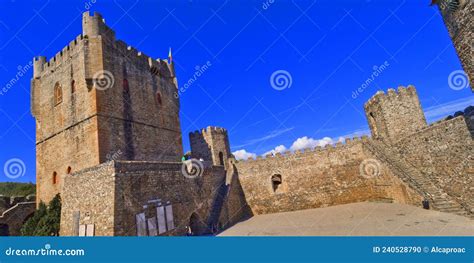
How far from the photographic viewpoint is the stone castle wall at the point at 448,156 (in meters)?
10.9

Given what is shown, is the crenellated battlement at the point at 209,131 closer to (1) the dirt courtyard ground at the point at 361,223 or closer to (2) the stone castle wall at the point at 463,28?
(1) the dirt courtyard ground at the point at 361,223

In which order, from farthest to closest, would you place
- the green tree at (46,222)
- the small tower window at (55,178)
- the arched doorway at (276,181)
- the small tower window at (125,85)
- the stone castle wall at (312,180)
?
the arched doorway at (276,181) → the small tower window at (125,85) → the stone castle wall at (312,180) → the small tower window at (55,178) → the green tree at (46,222)

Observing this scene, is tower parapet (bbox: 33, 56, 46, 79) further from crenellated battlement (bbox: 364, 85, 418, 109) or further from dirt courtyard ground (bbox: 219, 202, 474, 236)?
crenellated battlement (bbox: 364, 85, 418, 109)

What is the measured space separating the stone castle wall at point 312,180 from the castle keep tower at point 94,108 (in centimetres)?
631

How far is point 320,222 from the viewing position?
13.0 meters

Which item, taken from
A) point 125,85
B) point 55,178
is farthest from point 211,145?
point 55,178

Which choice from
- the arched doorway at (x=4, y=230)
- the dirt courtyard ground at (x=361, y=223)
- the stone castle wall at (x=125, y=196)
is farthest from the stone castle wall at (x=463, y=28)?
the arched doorway at (x=4, y=230)

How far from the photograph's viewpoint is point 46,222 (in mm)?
13586

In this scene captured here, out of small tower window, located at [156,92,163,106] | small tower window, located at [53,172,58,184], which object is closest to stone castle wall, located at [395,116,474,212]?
small tower window, located at [156,92,163,106]

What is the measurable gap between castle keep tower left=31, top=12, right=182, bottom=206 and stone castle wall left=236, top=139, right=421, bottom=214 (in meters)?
6.31

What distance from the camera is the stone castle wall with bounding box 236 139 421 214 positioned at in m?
16.4

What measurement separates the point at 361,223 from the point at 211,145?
13.9 metres
